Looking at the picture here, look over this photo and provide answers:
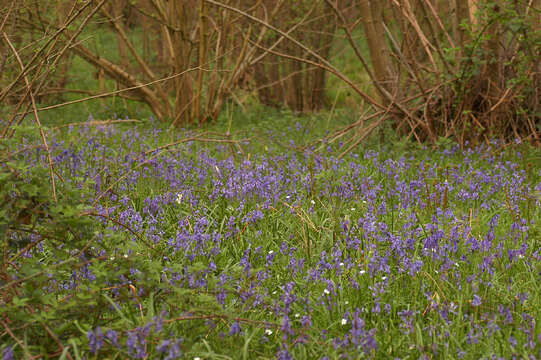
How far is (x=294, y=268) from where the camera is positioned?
295cm

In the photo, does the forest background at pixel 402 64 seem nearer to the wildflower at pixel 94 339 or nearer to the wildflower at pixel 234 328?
the wildflower at pixel 94 339

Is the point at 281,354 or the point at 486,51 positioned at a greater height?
the point at 486,51

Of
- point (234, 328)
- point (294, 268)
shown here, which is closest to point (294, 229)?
point (294, 268)

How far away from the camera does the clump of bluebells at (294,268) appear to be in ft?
7.11

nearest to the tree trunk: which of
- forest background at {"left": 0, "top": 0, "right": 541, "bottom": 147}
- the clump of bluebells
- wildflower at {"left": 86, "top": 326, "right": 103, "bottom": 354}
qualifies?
forest background at {"left": 0, "top": 0, "right": 541, "bottom": 147}

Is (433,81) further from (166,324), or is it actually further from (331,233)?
(166,324)

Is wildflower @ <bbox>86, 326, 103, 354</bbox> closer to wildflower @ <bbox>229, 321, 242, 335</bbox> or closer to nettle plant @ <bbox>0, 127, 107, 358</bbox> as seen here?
nettle plant @ <bbox>0, 127, 107, 358</bbox>

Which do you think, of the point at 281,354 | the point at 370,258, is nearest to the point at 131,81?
the point at 370,258

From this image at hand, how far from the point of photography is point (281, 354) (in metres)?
2.07

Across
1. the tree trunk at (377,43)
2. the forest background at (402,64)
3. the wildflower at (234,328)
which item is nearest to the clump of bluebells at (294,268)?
the wildflower at (234,328)

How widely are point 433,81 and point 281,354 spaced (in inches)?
215

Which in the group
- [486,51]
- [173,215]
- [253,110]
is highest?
[486,51]

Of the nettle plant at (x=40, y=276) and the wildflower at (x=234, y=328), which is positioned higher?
the nettle plant at (x=40, y=276)

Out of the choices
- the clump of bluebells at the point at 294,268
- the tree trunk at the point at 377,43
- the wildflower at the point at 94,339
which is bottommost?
the clump of bluebells at the point at 294,268
